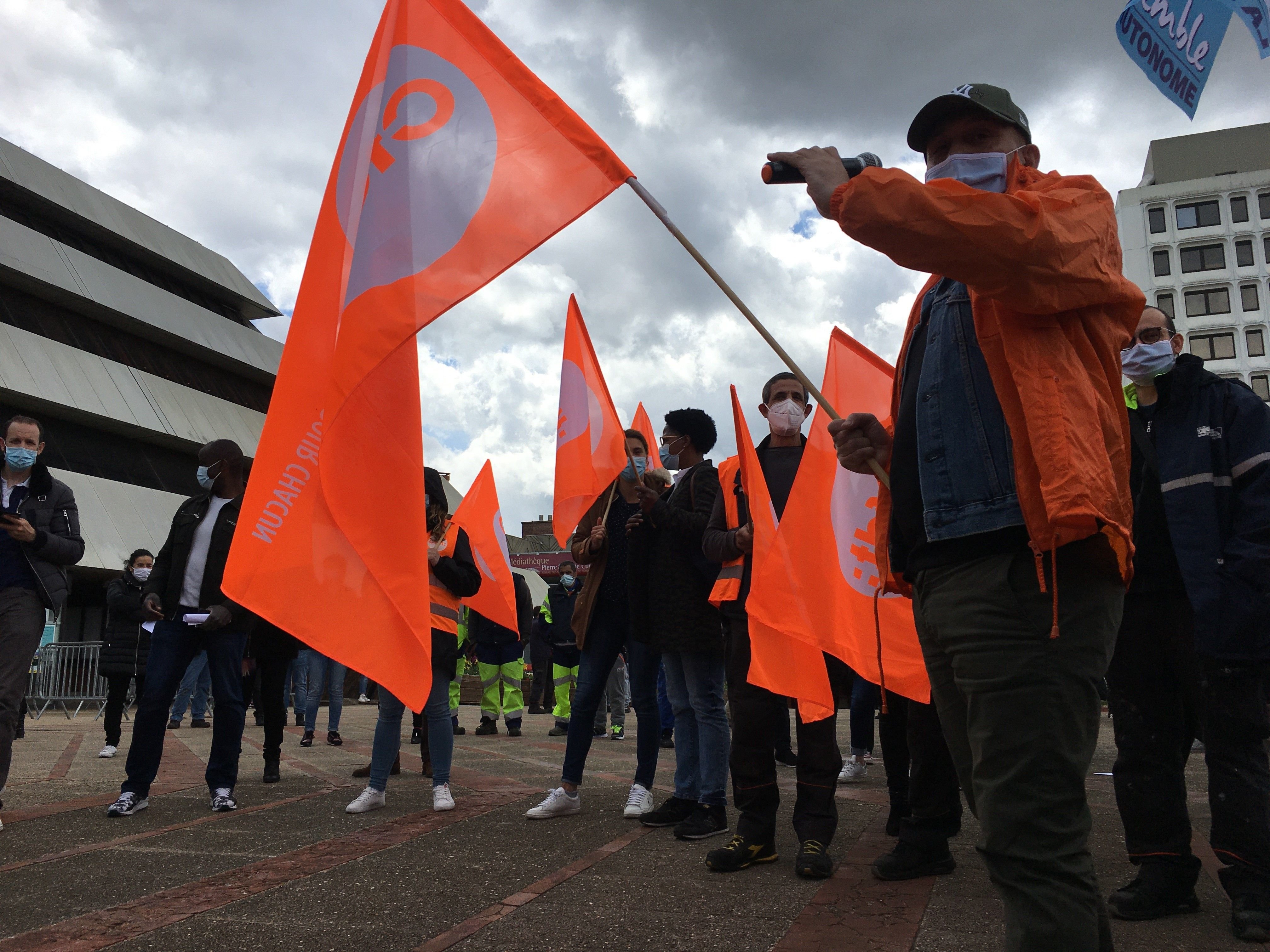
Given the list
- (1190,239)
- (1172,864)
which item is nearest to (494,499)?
(1172,864)

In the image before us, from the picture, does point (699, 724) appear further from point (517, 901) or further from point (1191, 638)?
point (1191, 638)

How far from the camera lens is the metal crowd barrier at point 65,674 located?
54.1 ft

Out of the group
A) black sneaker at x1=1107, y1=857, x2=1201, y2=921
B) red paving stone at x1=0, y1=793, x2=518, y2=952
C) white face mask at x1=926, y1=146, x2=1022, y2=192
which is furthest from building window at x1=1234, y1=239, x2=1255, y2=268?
white face mask at x1=926, y1=146, x2=1022, y2=192

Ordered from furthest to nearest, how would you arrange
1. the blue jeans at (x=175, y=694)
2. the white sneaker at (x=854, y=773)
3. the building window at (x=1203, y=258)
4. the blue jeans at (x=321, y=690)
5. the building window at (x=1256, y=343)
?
the building window at (x=1203, y=258) < the building window at (x=1256, y=343) < the blue jeans at (x=321, y=690) < the white sneaker at (x=854, y=773) < the blue jeans at (x=175, y=694)

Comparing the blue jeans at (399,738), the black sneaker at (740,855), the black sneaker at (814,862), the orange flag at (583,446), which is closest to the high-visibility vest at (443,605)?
the blue jeans at (399,738)

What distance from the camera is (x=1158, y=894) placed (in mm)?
3217

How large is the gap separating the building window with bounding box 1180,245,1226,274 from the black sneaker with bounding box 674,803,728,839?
7064 cm

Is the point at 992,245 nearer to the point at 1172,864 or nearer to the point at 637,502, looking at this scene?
the point at 1172,864

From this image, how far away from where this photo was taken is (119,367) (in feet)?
106

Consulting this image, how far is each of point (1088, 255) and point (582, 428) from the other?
5.07m

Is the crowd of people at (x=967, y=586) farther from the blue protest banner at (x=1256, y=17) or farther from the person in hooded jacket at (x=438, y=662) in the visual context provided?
the blue protest banner at (x=1256, y=17)

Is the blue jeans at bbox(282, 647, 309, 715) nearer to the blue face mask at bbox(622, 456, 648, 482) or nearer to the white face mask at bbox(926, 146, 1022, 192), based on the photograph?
the blue face mask at bbox(622, 456, 648, 482)

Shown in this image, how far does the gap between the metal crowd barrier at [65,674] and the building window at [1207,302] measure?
6563cm

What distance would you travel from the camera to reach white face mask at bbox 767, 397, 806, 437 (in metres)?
4.85
